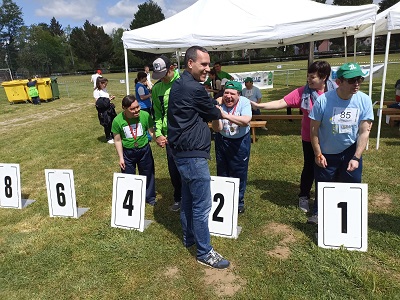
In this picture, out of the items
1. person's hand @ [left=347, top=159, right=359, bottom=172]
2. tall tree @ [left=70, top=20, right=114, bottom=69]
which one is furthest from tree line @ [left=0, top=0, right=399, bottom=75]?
person's hand @ [left=347, top=159, right=359, bottom=172]

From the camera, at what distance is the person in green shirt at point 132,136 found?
12.8 ft

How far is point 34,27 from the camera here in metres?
76.0

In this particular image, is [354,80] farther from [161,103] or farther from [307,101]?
[161,103]

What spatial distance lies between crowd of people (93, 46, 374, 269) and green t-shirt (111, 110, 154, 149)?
1 cm

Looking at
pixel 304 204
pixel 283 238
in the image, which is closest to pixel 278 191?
pixel 304 204

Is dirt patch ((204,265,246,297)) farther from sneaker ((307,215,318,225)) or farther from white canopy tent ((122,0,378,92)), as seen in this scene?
white canopy tent ((122,0,378,92))

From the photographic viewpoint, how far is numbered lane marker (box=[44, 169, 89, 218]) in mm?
3977

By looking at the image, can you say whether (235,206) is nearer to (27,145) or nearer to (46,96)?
(27,145)

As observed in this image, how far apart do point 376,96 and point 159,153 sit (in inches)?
370

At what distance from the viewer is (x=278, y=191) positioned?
15.2ft

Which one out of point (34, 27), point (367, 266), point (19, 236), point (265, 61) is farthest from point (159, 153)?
point (34, 27)

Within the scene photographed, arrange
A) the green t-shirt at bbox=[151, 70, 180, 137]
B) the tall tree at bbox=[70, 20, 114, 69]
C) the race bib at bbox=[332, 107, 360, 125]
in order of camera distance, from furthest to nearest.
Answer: the tall tree at bbox=[70, 20, 114, 69]
the green t-shirt at bbox=[151, 70, 180, 137]
the race bib at bbox=[332, 107, 360, 125]

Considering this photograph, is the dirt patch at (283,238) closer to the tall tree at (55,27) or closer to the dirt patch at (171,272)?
the dirt patch at (171,272)

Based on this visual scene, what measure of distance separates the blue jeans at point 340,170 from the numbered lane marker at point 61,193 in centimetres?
296
